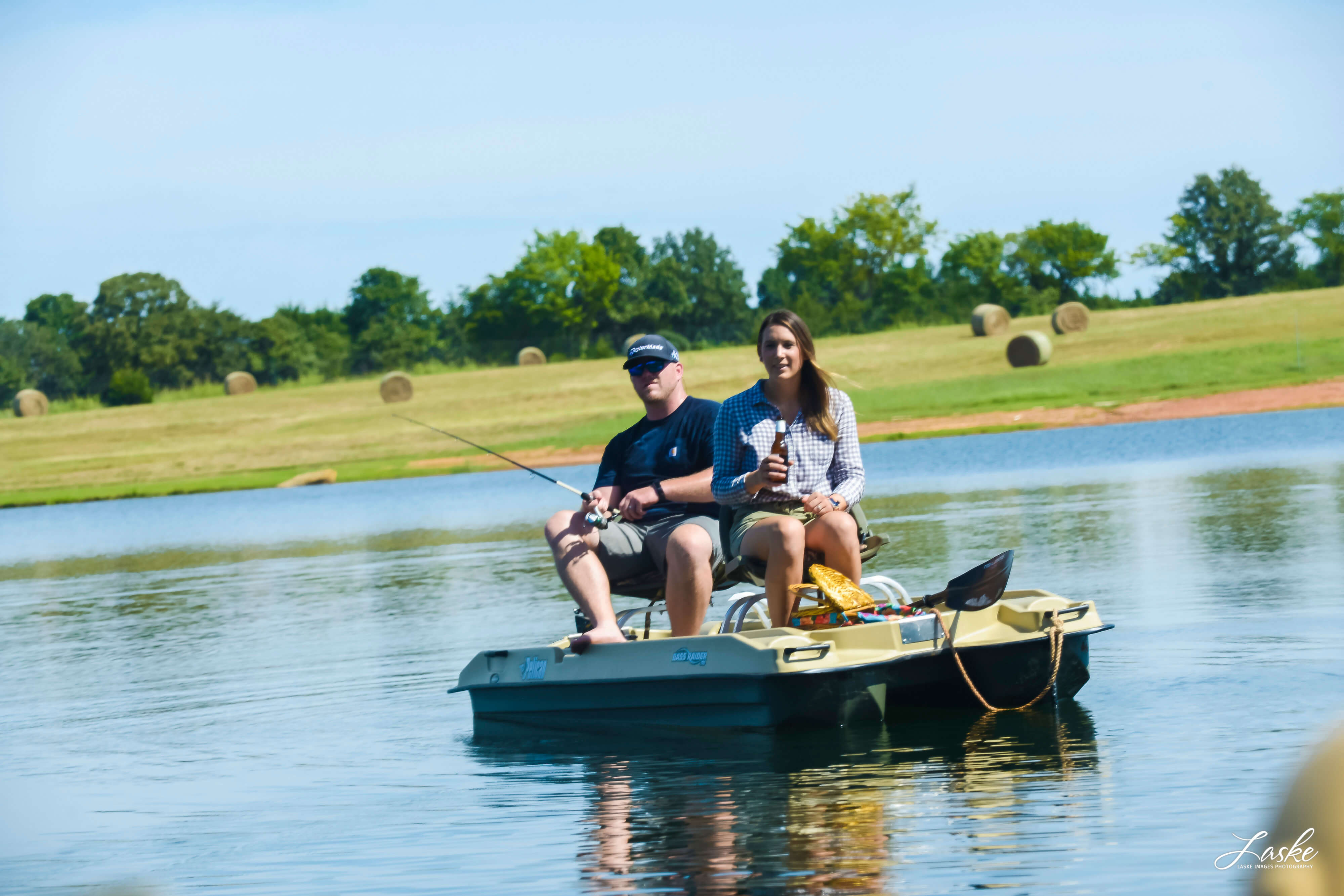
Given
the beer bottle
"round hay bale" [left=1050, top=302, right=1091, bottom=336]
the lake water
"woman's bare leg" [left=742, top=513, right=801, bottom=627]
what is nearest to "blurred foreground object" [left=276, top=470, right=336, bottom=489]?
the lake water

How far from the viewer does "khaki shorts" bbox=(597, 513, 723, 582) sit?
714 centimetres

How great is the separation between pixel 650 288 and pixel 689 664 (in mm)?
79809

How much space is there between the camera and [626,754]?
22.3ft

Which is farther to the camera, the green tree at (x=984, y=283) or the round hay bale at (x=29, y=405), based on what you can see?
the green tree at (x=984, y=283)

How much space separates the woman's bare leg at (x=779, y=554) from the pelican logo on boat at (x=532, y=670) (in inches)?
50.7

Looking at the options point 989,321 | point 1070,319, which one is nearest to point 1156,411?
point 1070,319

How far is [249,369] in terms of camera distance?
77.6 meters

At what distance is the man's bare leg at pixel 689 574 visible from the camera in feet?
22.2

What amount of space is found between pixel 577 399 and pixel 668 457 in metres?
42.2

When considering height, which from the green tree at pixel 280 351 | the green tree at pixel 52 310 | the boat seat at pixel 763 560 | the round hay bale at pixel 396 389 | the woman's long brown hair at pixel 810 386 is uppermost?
the green tree at pixel 52 310

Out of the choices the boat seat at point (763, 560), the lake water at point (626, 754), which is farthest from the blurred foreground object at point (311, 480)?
the boat seat at point (763, 560)

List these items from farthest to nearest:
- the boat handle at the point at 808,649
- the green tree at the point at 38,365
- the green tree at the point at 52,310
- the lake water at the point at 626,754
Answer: the green tree at the point at 52,310 → the green tree at the point at 38,365 → the boat handle at the point at 808,649 → the lake water at the point at 626,754

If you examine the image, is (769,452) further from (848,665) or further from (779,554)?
(848,665)

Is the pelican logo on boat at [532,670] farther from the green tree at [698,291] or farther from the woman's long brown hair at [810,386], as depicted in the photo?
the green tree at [698,291]
